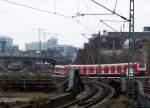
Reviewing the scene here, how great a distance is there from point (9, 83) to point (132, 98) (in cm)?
1381

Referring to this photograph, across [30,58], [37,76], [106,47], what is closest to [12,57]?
[30,58]

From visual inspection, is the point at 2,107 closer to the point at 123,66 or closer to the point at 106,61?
the point at 123,66

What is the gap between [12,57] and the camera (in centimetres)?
10775

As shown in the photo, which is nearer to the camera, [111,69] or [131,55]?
[131,55]

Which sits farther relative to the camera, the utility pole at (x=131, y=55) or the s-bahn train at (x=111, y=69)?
the s-bahn train at (x=111, y=69)

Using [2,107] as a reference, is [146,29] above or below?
above

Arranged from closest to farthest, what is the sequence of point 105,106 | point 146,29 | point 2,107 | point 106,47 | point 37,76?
point 2,107
point 105,106
point 37,76
point 106,47
point 146,29

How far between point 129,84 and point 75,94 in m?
7.62

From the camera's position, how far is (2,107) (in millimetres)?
20531

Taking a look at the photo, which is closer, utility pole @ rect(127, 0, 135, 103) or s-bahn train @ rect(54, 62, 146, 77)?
utility pole @ rect(127, 0, 135, 103)

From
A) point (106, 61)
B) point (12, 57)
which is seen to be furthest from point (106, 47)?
point (12, 57)

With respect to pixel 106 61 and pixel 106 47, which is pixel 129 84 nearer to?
pixel 106 61

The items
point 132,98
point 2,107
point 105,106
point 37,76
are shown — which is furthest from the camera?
point 37,76

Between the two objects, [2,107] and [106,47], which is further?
[106,47]
